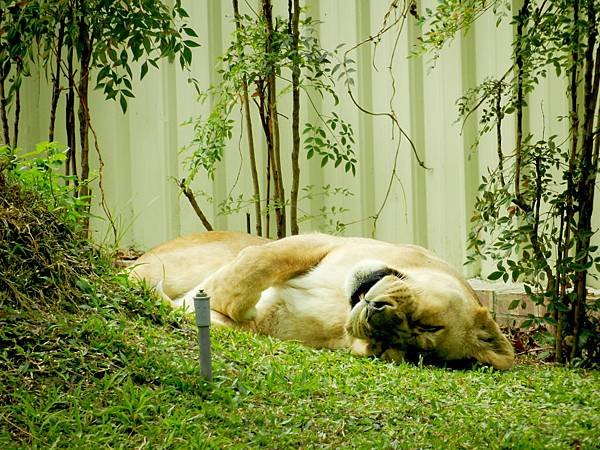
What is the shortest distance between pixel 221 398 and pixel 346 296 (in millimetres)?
1613

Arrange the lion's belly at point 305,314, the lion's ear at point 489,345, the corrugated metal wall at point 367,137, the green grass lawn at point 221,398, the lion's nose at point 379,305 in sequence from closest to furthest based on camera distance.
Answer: the green grass lawn at point 221,398 < the lion's nose at point 379,305 < the lion's ear at point 489,345 < the lion's belly at point 305,314 < the corrugated metal wall at point 367,137

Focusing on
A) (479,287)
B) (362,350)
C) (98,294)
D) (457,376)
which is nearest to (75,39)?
(98,294)

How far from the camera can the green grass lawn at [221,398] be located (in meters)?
2.86

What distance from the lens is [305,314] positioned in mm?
4934

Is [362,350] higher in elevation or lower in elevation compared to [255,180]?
lower

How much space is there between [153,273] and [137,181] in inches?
118

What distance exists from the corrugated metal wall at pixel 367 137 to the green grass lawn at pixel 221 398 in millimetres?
2174

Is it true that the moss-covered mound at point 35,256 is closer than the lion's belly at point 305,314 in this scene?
Yes

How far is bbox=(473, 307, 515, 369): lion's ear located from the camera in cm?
445

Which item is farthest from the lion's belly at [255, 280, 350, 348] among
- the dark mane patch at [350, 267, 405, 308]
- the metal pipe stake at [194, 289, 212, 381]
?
the metal pipe stake at [194, 289, 212, 381]

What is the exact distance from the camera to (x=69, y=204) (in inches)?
157

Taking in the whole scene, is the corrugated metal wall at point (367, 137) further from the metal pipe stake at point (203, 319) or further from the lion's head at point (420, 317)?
the metal pipe stake at point (203, 319)

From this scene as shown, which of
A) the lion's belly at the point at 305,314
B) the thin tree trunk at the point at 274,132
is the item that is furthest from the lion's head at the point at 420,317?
the thin tree trunk at the point at 274,132

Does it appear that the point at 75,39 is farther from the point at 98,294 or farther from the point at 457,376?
the point at 457,376
